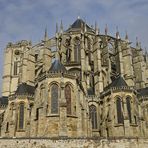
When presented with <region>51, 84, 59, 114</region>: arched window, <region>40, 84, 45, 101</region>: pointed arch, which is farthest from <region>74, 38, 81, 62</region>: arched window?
<region>51, 84, 59, 114</region>: arched window

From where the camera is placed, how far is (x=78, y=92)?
95.6 ft

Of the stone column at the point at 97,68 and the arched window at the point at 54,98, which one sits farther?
the stone column at the point at 97,68

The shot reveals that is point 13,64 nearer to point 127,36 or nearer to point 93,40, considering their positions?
point 93,40

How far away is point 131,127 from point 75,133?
6.36 meters

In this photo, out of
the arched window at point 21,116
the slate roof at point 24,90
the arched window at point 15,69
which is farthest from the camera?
the arched window at point 15,69

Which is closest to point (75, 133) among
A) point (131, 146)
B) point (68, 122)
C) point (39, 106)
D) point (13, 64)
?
point (68, 122)

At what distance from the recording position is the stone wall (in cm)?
1869

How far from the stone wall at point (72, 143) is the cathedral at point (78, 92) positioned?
6.54 meters

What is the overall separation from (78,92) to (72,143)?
35.2ft

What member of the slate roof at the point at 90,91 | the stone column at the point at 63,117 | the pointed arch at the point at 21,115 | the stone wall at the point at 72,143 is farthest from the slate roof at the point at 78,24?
the stone wall at the point at 72,143

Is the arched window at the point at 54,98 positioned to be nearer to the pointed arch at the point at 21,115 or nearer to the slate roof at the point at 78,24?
the pointed arch at the point at 21,115

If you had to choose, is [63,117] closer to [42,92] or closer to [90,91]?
[42,92]

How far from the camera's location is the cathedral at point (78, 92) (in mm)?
27447

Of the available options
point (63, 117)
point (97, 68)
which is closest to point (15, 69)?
point (97, 68)
